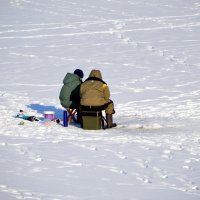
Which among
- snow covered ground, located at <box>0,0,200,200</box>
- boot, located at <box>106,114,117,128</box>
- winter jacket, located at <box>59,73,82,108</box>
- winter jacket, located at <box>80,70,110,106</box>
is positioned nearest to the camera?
snow covered ground, located at <box>0,0,200,200</box>

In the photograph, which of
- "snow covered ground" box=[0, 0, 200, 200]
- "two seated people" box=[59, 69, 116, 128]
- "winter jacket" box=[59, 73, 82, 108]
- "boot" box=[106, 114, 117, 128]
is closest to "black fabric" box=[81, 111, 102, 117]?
"two seated people" box=[59, 69, 116, 128]

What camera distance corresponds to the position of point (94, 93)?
423 inches

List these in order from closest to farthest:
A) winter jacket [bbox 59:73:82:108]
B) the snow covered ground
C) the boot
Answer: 1. the snow covered ground
2. the boot
3. winter jacket [bbox 59:73:82:108]

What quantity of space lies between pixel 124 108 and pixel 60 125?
2153 millimetres

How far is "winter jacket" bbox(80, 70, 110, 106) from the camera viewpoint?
35.3 feet

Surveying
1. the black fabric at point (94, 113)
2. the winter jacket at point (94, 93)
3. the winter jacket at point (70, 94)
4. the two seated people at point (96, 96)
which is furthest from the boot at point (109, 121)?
the winter jacket at point (70, 94)

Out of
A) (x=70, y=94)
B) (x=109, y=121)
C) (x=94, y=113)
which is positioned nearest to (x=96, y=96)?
(x=94, y=113)

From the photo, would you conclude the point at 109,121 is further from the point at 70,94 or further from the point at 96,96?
the point at 70,94

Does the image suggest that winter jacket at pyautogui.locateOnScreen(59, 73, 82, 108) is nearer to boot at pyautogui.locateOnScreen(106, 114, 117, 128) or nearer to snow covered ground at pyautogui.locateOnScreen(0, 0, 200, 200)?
snow covered ground at pyautogui.locateOnScreen(0, 0, 200, 200)

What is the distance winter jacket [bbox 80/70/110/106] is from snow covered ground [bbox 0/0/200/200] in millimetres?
524

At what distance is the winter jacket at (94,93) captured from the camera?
35.3ft

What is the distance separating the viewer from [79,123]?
1170cm

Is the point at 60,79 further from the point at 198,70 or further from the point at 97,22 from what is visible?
the point at 97,22

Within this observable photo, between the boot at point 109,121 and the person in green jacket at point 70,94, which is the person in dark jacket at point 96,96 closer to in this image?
the boot at point 109,121
